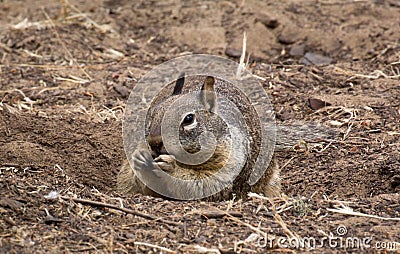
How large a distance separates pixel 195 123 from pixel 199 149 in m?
0.16

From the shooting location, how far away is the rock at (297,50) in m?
6.55

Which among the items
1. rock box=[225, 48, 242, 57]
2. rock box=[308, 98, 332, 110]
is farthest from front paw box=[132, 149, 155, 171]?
rock box=[225, 48, 242, 57]

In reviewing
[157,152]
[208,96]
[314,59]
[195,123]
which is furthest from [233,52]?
[157,152]

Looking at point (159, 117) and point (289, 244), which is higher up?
point (159, 117)

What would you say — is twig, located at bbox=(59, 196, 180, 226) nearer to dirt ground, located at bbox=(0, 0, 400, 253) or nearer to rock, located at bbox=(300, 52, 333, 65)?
dirt ground, located at bbox=(0, 0, 400, 253)

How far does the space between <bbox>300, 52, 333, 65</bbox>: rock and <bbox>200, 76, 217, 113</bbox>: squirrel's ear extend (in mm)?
2250

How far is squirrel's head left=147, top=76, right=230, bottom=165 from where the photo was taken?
13.0 ft

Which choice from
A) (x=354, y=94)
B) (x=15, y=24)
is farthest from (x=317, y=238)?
(x=15, y=24)

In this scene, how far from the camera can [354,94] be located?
576 centimetres

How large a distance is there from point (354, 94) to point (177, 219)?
263 cm

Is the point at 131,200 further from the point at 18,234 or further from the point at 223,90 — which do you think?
the point at 223,90

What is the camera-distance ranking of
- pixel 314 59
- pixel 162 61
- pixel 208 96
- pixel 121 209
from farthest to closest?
pixel 162 61
pixel 314 59
pixel 208 96
pixel 121 209

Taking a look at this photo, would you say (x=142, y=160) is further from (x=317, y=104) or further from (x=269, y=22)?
(x=269, y=22)

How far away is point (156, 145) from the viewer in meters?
3.93
